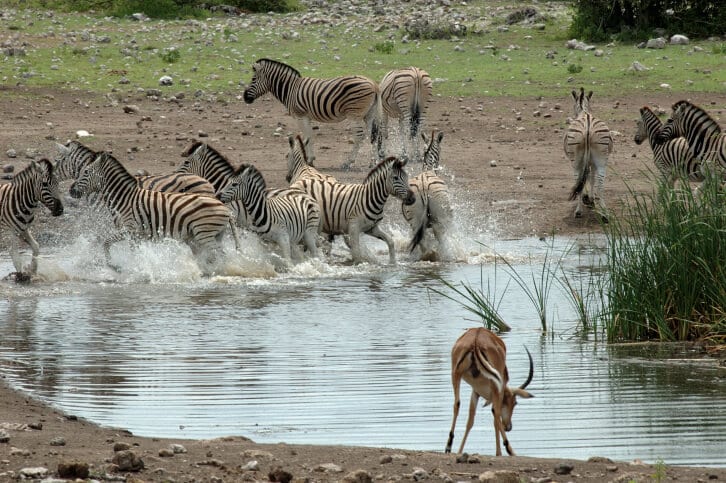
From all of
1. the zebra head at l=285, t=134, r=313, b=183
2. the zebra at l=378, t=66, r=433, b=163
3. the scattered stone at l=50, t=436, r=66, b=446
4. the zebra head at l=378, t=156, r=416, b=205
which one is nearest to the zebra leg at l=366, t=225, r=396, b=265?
the zebra head at l=378, t=156, r=416, b=205

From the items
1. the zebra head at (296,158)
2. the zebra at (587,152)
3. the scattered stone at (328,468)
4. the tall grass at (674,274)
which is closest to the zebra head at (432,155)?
the zebra head at (296,158)

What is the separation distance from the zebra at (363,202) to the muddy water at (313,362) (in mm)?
715

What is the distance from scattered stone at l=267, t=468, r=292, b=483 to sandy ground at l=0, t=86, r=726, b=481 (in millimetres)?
336

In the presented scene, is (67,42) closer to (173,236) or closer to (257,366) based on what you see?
(173,236)

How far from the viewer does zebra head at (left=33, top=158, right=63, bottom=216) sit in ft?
39.9

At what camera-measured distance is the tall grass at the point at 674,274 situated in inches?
338

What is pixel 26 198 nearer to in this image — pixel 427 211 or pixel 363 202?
pixel 363 202

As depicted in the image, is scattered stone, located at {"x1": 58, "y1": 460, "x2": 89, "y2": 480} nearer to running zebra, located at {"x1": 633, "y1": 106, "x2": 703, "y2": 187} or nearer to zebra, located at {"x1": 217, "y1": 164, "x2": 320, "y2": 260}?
zebra, located at {"x1": 217, "y1": 164, "x2": 320, "y2": 260}

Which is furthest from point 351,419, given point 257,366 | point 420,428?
point 257,366

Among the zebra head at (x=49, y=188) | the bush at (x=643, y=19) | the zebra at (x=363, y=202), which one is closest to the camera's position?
the zebra head at (x=49, y=188)

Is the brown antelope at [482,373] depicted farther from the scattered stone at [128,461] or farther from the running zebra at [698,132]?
the running zebra at [698,132]

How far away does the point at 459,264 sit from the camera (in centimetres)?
1326

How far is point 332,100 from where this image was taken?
18.3m

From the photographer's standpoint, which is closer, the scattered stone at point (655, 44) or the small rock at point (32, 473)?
the small rock at point (32, 473)
